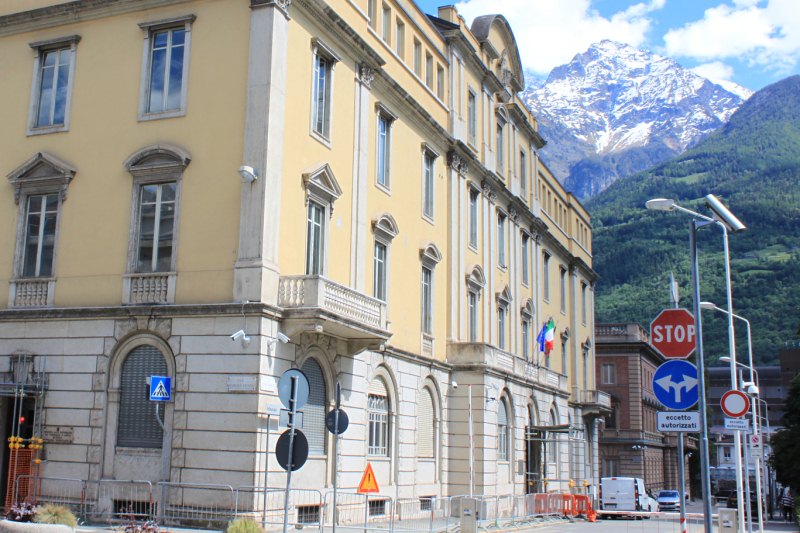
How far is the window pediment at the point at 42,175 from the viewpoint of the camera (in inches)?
1085

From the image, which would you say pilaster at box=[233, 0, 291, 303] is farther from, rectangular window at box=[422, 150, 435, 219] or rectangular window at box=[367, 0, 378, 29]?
rectangular window at box=[422, 150, 435, 219]

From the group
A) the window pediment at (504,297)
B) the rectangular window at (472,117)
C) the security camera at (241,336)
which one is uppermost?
the rectangular window at (472,117)

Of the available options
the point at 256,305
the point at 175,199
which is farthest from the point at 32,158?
the point at 256,305

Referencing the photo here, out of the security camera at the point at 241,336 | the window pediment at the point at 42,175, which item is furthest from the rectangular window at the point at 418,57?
the security camera at the point at 241,336

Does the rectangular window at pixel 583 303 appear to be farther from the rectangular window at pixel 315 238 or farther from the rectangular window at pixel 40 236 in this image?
the rectangular window at pixel 40 236

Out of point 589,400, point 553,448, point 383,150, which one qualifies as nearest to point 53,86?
point 383,150

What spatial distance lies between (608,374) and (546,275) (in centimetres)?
A: 2768

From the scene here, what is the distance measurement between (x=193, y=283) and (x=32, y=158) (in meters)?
7.19

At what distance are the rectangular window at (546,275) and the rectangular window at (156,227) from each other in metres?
32.4

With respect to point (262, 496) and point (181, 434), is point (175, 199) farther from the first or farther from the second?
point (262, 496)

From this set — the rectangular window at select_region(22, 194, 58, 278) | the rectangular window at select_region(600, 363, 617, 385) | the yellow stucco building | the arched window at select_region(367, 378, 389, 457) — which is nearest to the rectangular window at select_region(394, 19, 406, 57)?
the yellow stucco building

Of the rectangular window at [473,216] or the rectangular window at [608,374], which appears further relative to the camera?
the rectangular window at [608,374]

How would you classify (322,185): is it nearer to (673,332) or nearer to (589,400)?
(673,332)

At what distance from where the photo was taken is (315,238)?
28031 millimetres
